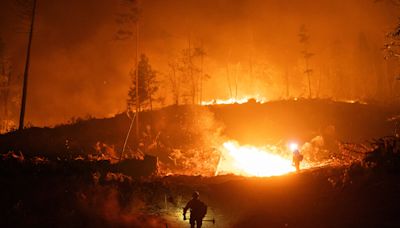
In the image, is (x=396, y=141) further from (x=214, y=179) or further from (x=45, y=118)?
(x=45, y=118)

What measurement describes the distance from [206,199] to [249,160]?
17.1 meters

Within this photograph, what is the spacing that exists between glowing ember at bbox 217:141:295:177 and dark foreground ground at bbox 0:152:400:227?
447 inches

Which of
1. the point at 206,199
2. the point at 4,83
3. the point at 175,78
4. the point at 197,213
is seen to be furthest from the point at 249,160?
the point at 4,83

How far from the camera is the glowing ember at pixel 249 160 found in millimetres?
30189

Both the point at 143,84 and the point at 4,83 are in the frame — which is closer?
the point at 143,84

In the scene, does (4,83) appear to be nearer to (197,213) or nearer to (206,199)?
(206,199)

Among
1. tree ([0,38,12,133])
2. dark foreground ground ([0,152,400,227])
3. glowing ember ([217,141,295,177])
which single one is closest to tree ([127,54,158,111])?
glowing ember ([217,141,295,177])

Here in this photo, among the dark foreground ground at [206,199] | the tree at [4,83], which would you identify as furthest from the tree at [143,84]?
the dark foreground ground at [206,199]

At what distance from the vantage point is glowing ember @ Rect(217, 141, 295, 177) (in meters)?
30.2

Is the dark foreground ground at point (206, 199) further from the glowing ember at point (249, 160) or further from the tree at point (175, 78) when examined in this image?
the tree at point (175, 78)

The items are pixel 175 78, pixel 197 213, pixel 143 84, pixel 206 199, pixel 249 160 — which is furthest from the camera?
pixel 175 78

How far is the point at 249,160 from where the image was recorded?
3459 centimetres

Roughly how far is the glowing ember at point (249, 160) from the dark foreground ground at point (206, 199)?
11.3 m

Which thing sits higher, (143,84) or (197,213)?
(143,84)
